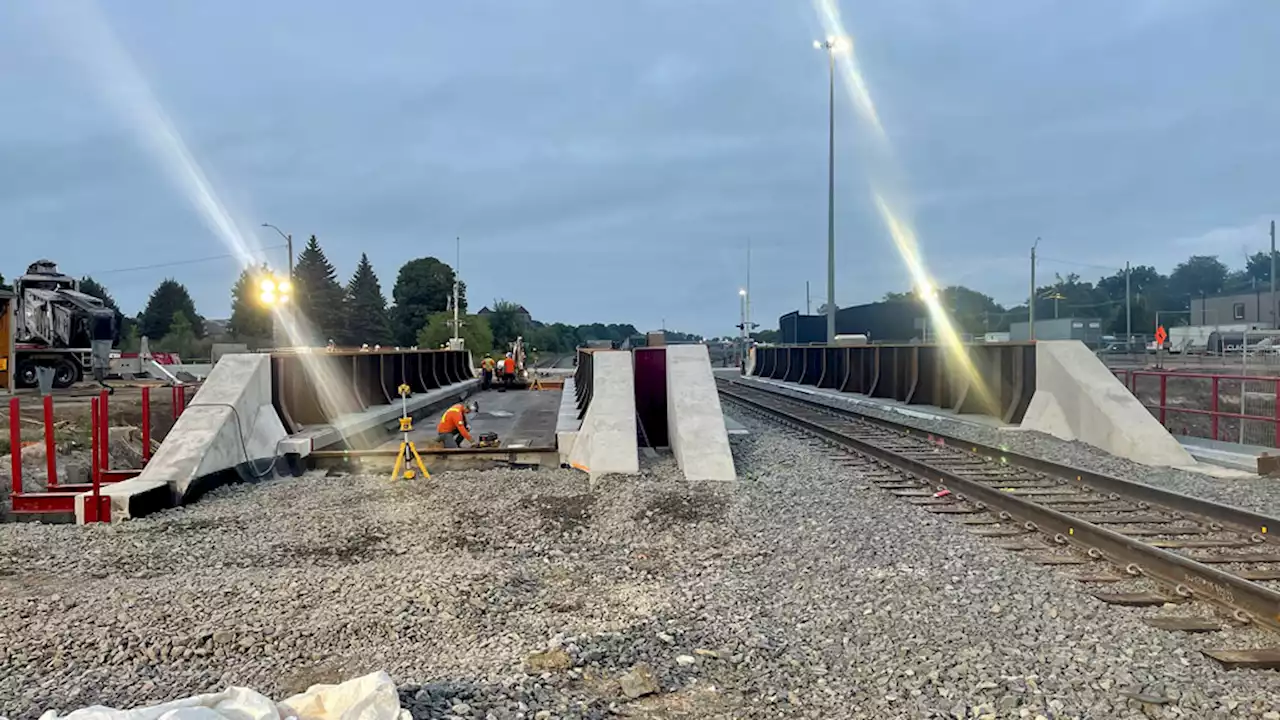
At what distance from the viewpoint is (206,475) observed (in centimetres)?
978

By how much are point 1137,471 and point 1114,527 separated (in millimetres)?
3750

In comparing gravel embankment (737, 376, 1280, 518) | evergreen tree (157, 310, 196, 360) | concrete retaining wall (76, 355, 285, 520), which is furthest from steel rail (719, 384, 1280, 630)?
evergreen tree (157, 310, 196, 360)

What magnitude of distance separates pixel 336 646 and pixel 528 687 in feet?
4.71

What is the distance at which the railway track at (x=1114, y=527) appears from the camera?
220 inches

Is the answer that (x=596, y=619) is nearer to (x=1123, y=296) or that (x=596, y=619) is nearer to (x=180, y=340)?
(x=180, y=340)

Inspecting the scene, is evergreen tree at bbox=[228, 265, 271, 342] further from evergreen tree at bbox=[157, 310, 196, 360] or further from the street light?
the street light

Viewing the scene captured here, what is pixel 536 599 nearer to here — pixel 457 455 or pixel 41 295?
pixel 457 455

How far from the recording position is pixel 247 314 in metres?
96.3

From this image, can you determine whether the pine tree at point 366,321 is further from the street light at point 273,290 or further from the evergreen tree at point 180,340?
the street light at point 273,290

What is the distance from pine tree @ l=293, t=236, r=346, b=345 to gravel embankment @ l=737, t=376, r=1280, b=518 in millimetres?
84676

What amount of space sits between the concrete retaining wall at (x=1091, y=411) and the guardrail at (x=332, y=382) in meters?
12.3

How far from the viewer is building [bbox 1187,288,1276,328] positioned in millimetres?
85188

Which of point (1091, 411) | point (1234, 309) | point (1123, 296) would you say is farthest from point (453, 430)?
point (1123, 296)

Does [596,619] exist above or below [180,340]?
below
